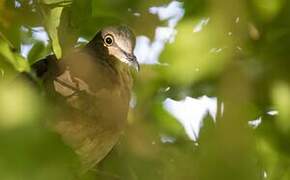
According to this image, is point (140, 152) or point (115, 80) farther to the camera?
point (115, 80)

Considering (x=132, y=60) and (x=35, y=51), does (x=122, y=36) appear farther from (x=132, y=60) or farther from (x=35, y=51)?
(x=35, y=51)

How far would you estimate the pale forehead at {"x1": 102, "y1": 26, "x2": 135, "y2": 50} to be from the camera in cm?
246

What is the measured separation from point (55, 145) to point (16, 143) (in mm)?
58

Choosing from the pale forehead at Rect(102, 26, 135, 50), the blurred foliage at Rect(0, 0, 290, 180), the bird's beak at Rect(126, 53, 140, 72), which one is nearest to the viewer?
the blurred foliage at Rect(0, 0, 290, 180)

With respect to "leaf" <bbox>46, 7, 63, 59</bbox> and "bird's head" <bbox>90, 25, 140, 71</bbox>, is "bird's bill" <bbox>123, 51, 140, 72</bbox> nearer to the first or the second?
"bird's head" <bbox>90, 25, 140, 71</bbox>

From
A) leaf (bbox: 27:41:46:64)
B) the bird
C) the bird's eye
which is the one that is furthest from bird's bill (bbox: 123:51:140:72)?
leaf (bbox: 27:41:46:64)

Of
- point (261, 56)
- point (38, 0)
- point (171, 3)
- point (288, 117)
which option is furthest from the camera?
point (171, 3)

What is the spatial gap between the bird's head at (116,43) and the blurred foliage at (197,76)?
322 millimetres

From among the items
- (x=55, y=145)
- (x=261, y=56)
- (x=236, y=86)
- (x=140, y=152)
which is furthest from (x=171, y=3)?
(x=55, y=145)

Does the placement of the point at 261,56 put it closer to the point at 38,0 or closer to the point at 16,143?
the point at 38,0

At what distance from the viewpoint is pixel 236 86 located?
54.1 inches

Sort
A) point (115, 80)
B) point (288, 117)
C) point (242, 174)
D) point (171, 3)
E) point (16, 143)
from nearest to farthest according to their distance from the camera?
point (16, 143) → point (242, 174) → point (288, 117) → point (171, 3) → point (115, 80)

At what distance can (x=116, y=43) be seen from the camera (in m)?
2.72

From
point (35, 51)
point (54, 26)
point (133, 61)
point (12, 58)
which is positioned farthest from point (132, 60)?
point (12, 58)
